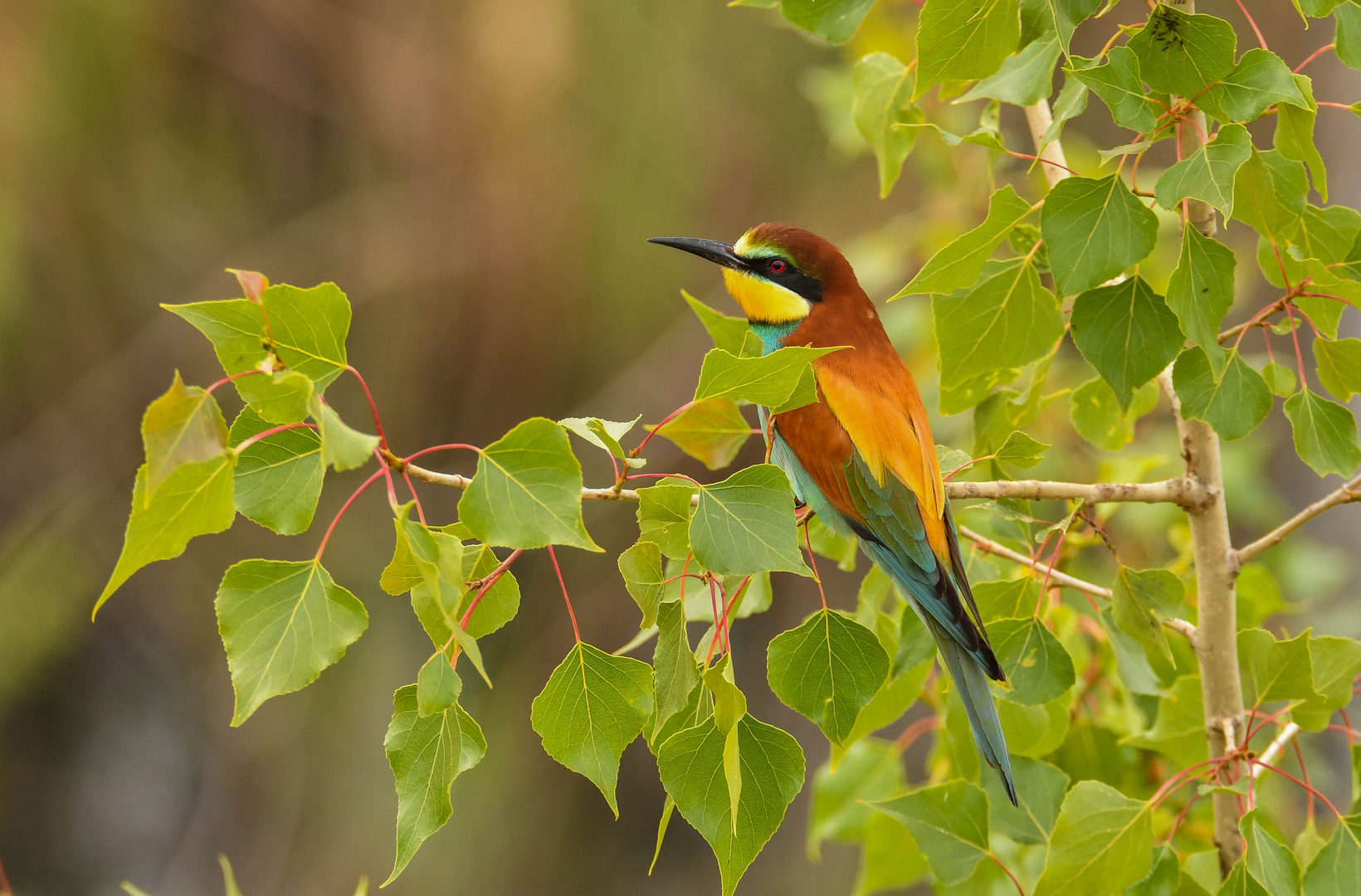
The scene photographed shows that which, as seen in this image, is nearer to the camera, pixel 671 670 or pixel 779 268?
pixel 671 670

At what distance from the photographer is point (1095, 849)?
0.69 meters

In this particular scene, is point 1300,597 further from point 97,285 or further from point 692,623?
point 97,285

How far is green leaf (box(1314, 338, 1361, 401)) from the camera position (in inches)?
26.8

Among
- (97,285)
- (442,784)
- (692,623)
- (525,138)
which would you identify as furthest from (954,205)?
(97,285)

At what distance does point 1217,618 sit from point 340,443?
67cm

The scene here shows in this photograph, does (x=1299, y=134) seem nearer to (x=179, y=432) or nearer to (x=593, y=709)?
(x=593, y=709)

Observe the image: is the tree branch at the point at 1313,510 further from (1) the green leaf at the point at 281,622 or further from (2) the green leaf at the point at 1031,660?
(1) the green leaf at the point at 281,622

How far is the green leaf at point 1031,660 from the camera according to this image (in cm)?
75

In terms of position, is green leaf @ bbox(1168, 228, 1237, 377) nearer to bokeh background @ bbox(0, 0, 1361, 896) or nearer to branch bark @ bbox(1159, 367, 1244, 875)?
branch bark @ bbox(1159, 367, 1244, 875)

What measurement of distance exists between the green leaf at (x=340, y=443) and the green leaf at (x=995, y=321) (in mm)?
441

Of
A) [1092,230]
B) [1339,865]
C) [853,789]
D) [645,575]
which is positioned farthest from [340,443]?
[853,789]

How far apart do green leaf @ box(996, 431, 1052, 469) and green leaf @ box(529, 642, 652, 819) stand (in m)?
0.35

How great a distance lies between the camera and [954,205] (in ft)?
5.82

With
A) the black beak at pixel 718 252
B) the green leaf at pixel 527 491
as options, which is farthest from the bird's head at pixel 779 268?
the green leaf at pixel 527 491
